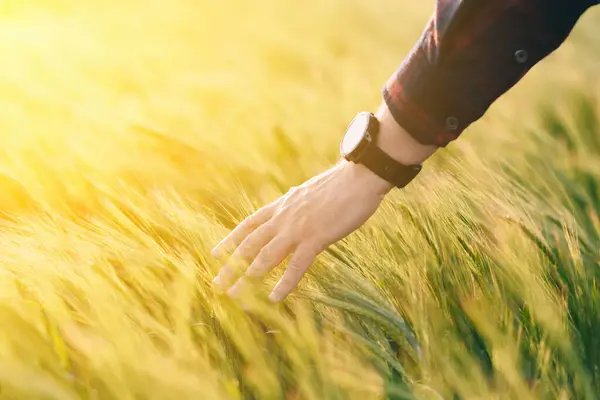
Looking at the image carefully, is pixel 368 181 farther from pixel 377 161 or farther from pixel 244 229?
pixel 244 229

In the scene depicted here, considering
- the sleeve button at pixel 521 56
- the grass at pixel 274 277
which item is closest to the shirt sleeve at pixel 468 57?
the sleeve button at pixel 521 56

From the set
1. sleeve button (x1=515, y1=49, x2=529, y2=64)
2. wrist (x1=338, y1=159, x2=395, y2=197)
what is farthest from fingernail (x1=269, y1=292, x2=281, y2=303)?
sleeve button (x1=515, y1=49, x2=529, y2=64)

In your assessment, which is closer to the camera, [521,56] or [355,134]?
[521,56]

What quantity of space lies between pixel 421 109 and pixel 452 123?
33mm

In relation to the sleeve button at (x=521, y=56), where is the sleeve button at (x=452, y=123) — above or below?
below

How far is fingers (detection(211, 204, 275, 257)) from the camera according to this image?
0.72m

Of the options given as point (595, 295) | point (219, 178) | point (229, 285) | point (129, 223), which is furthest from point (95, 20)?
point (595, 295)

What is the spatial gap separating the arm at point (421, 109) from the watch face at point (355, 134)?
0.05ft

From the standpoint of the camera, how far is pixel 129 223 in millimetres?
736

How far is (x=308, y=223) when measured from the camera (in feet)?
2.33

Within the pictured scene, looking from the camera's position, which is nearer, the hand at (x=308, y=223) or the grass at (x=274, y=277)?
the grass at (x=274, y=277)

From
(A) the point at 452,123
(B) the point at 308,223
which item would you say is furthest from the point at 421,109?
(B) the point at 308,223

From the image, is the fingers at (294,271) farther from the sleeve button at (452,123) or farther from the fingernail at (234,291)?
the sleeve button at (452,123)

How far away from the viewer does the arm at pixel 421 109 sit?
61 cm
